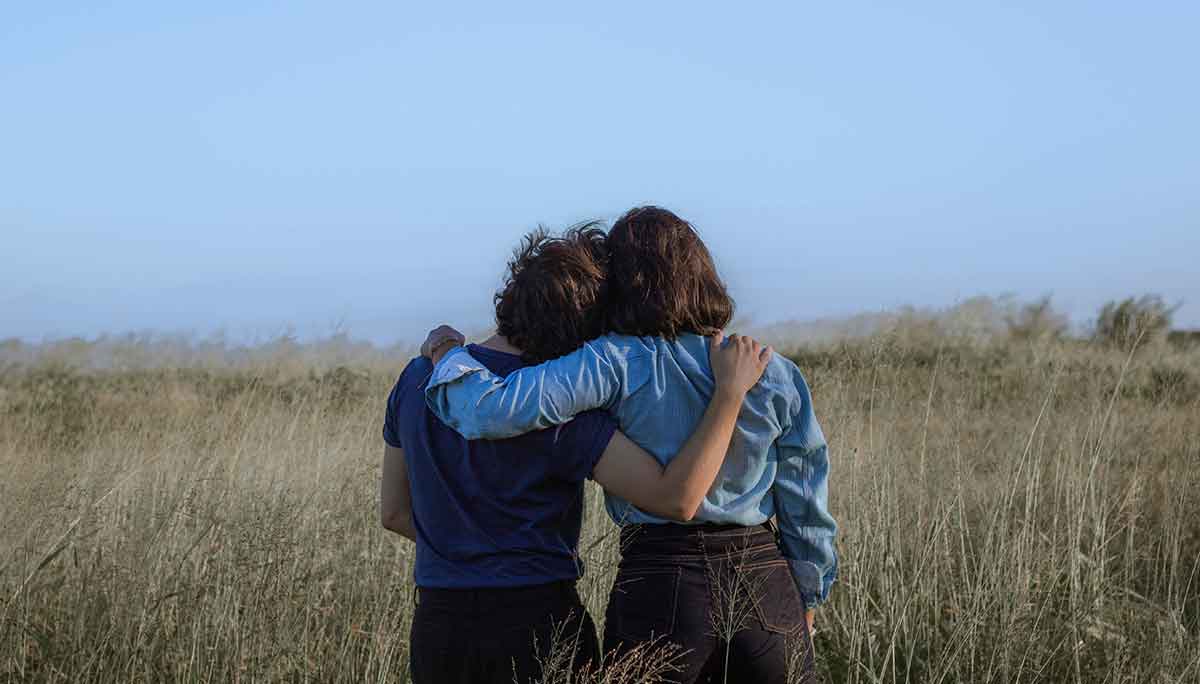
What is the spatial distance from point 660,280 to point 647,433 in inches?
13.2

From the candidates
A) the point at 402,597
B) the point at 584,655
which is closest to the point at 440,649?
the point at 584,655

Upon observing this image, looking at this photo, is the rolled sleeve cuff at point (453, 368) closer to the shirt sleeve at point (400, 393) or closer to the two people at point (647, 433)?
the two people at point (647, 433)

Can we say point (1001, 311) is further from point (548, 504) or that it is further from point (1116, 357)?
point (548, 504)

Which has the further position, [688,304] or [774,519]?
[774,519]

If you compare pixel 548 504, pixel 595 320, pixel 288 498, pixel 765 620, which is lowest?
pixel 288 498

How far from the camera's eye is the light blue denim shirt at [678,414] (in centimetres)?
254

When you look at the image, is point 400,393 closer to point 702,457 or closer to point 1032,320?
point 702,457

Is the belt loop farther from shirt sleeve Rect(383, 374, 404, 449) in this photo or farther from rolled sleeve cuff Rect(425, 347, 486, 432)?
shirt sleeve Rect(383, 374, 404, 449)

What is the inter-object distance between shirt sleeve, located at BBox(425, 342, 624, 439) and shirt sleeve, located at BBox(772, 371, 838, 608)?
0.45 metres

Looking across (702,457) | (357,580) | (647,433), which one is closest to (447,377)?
(647,433)

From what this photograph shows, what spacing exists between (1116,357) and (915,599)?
287 cm

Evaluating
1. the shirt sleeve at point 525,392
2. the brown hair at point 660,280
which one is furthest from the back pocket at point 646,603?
the brown hair at point 660,280

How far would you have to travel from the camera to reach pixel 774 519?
2943mm

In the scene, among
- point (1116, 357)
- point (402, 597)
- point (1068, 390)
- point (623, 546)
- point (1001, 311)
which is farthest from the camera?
point (1001, 311)
